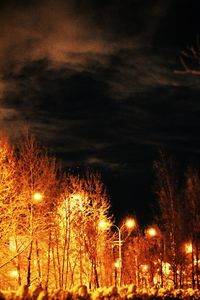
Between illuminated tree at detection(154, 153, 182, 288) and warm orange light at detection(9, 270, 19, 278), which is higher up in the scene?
illuminated tree at detection(154, 153, 182, 288)

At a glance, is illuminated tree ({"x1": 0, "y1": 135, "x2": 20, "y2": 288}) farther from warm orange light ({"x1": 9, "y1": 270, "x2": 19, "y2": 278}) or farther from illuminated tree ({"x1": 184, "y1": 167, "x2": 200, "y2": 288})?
illuminated tree ({"x1": 184, "y1": 167, "x2": 200, "y2": 288})

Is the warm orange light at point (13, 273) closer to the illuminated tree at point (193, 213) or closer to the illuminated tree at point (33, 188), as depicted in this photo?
the illuminated tree at point (33, 188)

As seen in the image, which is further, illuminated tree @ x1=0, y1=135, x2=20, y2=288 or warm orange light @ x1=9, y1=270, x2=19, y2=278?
warm orange light @ x1=9, y1=270, x2=19, y2=278

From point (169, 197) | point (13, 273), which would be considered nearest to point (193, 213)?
point (169, 197)

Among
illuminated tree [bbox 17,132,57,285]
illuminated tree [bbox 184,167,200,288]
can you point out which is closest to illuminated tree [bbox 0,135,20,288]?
illuminated tree [bbox 17,132,57,285]

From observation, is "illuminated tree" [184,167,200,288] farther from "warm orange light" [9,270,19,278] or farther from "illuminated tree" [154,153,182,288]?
"warm orange light" [9,270,19,278]

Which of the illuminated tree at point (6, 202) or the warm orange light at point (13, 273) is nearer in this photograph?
the illuminated tree at point (6, 202)

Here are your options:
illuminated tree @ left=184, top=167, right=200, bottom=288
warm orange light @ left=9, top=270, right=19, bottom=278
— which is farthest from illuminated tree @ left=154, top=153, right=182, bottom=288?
warm orange light @ left=9, top=270, right=19, bottom=278

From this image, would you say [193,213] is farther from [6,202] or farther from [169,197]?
[6,202]

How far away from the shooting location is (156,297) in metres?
15.5

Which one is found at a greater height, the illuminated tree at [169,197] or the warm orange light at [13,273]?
the illuminated tree at [169,197]

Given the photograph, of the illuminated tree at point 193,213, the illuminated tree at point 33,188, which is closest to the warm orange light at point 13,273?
the illuminated tree at point 33,188

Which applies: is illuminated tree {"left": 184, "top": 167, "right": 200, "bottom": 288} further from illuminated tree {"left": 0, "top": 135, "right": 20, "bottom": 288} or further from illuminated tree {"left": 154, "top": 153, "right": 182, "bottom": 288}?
illuminated tree {"left": 0, "top": 135, "right": 20, "bottom": 288}

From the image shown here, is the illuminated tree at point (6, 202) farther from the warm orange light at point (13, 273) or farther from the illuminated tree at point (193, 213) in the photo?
Answer: the illuminated tree at point (193, 213)
